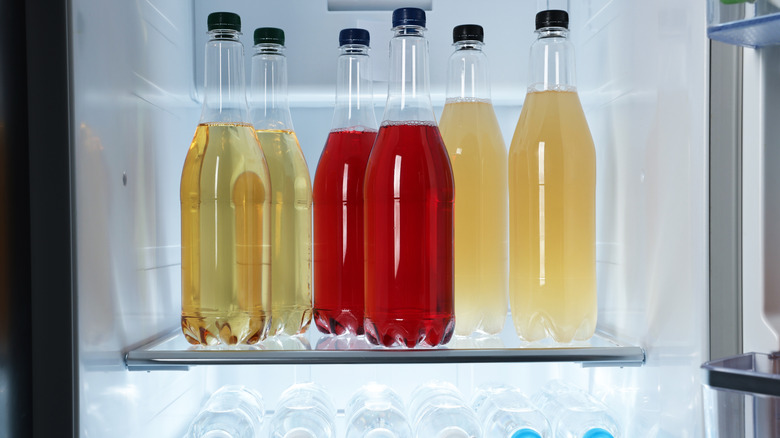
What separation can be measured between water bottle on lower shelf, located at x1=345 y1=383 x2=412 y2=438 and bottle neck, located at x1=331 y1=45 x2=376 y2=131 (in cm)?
40

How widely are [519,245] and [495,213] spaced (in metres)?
0.06

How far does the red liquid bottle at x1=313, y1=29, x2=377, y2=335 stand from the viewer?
3.05ft

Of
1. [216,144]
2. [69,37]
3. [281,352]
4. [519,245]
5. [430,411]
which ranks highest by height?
[69,37]

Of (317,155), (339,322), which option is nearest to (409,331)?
(339,322)

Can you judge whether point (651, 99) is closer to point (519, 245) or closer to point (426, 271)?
point (519, 245)

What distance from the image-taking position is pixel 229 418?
0.90 meters

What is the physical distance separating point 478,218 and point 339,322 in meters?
0.25

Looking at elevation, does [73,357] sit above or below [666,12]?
below

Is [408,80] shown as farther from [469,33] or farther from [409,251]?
[409,251]

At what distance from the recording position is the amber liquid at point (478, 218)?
928mm

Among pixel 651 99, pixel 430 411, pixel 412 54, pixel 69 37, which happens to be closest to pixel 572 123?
pixel 651 99

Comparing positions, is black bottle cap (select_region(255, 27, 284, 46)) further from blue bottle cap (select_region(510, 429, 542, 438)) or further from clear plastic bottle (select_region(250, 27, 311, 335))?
blue bottle cap (select_region(510, 429, 542, 438))

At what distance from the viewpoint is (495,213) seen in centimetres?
95

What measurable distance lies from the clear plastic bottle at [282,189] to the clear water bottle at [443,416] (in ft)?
0.69
